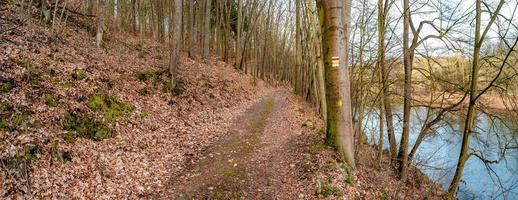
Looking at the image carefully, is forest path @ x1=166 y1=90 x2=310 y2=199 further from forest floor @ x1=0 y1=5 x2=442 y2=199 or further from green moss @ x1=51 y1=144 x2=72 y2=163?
green moss @ x1=51 y1=144 x2=72 y2=163

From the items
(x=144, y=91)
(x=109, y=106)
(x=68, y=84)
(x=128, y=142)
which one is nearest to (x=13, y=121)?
(x=128, y=142)

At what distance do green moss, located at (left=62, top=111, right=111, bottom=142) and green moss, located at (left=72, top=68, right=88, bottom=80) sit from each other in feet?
5.90

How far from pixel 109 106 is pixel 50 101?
1423mm

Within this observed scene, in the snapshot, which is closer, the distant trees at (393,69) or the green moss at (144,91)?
the distant trees at (393,69)

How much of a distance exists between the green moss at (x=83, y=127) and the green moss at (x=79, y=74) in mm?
1799

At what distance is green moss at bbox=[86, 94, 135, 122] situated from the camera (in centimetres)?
759

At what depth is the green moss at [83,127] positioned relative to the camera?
637 centimetres

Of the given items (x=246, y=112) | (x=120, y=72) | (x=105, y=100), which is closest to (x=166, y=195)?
(x=105, y=100)

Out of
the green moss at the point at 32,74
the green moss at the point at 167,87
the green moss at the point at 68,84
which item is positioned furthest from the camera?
the green moss at the point at 167,87

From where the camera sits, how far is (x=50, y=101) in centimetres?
676

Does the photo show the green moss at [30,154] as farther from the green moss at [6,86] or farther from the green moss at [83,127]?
the green moss at [6,86]

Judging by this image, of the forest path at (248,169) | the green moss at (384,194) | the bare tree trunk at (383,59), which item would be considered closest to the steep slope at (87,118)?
the forest path at (248,169)

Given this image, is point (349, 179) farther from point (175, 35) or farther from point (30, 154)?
point (175, 35)

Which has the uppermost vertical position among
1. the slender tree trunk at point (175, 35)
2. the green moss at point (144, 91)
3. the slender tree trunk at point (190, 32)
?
the slender tree trunk at point (190, 32)
